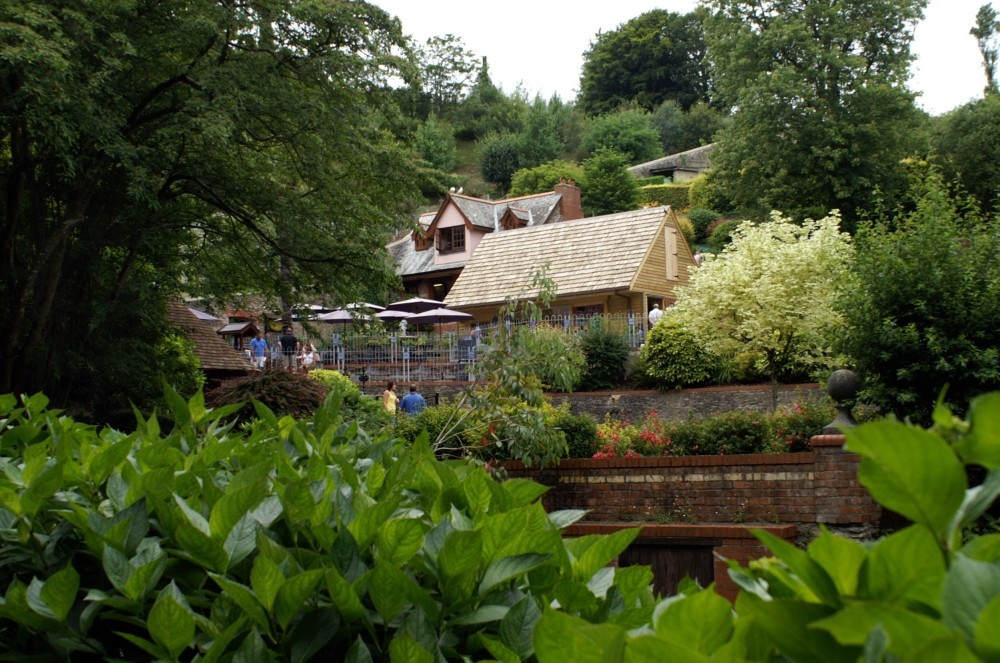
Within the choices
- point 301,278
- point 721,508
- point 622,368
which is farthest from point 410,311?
point 721,508

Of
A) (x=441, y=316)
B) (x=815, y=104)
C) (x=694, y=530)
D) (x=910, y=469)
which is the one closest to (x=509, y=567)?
(x=910, y=469)

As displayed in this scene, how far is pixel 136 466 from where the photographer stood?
2.82 m

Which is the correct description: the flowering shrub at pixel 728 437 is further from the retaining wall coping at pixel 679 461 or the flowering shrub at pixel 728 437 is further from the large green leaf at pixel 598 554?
the large green leaf at pixel 598 554

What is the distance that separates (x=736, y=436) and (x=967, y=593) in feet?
40.4

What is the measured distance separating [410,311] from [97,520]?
36243 millimetres

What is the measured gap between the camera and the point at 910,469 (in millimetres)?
968

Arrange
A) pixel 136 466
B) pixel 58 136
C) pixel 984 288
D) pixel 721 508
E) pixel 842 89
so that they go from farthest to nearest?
pixel 842 89 < pixel 58 136 < pixel 984 288 < pixel 721 508 < pixel 136 466

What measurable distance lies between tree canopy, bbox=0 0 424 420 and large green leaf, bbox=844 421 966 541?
1532 centimetres

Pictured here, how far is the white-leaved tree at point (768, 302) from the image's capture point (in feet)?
73.4

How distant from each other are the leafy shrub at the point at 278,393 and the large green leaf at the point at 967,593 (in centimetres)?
1317

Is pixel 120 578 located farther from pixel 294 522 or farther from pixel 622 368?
pixel 622 368

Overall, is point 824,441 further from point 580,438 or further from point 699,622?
point 699,622

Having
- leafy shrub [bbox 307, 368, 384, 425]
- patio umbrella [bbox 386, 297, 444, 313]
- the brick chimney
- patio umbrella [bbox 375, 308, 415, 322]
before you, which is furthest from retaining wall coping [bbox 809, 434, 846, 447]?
the brick chimney

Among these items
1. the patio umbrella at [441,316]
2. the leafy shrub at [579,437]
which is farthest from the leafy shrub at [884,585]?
the patio umbrella at [441,316]
